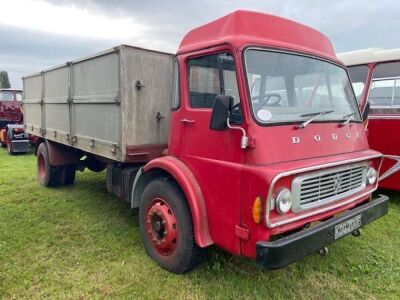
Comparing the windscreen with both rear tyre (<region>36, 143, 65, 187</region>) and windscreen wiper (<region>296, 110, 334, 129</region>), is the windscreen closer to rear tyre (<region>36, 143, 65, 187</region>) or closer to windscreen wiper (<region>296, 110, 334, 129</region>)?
windscreen wiper (<region>296, 110, 334, 129</region>)

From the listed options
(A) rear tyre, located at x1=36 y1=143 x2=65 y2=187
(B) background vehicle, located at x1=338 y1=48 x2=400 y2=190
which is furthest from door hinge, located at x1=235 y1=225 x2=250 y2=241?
(A) rear tyre, located at x1=36 y1=143 x2=65 y2=187

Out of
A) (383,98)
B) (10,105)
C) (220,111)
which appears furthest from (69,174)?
(10,105)

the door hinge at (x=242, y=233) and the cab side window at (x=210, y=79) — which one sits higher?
the cab side window at (x=210, y=79)

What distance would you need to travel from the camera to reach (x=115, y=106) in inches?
155

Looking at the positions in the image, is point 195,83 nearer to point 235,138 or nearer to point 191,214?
point 235,138

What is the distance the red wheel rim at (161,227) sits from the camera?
134 inches

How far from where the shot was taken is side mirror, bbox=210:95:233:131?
2.71m

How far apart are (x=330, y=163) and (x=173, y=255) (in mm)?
1702

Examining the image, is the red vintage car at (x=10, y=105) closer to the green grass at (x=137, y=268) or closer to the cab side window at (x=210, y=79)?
the green grass at (x=137, y=268)

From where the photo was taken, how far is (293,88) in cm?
313

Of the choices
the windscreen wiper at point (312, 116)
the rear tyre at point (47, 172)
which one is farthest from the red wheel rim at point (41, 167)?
the windscreen wiper at point (312, 116)

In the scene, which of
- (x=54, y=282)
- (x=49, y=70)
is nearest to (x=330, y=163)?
(x=54, y=282)

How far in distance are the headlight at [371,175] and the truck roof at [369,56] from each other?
278 cm

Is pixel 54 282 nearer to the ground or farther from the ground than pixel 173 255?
nearer to the ground
